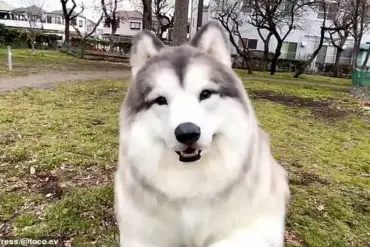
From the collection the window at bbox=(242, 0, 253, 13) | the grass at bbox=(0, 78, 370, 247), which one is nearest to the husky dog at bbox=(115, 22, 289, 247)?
the grass at bbox=(0, 78, 370, 247)

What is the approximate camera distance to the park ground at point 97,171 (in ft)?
8.89

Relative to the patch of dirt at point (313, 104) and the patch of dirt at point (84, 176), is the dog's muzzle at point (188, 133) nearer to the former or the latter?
the patch of dirt at point (84, 176)

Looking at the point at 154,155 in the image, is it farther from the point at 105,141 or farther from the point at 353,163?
the point at 353,163

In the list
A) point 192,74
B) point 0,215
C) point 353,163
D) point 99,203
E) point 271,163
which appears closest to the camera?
point 192,74

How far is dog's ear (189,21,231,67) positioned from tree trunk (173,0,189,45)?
4.00 meters

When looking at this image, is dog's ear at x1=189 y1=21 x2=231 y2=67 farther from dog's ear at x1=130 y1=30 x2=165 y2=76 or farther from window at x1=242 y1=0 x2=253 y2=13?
window at x1=242 y1=0 x2=253 y2=13

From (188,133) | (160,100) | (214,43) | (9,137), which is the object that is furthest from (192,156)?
(9,137)

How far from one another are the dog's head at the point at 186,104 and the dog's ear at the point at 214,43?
0.02 m

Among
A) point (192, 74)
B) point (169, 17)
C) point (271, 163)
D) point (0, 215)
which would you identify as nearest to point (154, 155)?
point (192, 74)

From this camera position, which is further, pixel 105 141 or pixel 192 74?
pixel 105 141

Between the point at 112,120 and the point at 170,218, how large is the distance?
4233 mm

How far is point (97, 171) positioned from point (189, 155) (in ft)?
7.23

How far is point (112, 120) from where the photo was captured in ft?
19.4

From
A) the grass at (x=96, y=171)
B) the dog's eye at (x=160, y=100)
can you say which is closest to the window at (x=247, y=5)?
the grass at (x=96, y=171)
